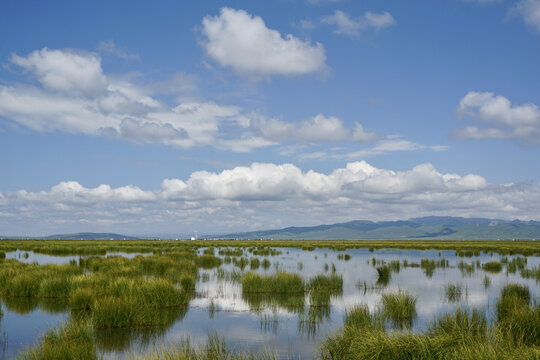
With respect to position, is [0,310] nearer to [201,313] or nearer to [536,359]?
[201,313]

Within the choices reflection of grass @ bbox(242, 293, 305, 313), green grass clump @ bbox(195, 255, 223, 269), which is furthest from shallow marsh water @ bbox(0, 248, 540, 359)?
green grass clump @ bbox(195, 255, 223, 269)

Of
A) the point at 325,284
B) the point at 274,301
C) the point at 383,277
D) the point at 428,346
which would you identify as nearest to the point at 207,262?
the point at 383,277

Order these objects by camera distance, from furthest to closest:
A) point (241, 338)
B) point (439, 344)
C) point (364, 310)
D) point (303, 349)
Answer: point (364, 310) → point (241, 338) → point (303, 349) → point (439, 344)

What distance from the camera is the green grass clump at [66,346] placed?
30.1 feet

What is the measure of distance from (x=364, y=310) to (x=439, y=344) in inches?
208

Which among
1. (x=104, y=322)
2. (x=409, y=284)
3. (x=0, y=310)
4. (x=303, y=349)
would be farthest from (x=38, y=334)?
(x=409, y=284)

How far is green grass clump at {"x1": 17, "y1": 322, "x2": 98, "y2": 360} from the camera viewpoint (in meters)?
9.18

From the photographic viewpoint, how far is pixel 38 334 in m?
13.6

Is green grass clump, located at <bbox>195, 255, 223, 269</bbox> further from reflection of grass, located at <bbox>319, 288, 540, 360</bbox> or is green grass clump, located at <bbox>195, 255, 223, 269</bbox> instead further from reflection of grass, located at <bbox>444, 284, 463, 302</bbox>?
reflection of grass, located at <bbox>319, 288, 540, 360</bbox>

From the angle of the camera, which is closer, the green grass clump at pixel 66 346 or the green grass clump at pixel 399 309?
the green grass clump at pixel 66 346

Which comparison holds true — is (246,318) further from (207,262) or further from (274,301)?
(207,262)

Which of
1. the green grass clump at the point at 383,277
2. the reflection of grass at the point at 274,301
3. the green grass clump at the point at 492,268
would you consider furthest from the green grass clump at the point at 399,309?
the green grass clump at the point at 492,268

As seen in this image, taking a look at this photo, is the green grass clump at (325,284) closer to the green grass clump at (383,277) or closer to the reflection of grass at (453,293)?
the green grass clump at (383,277)

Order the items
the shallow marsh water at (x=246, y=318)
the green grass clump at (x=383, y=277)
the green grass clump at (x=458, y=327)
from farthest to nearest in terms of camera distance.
→ the green grass clump at (x=383, y=277) → the shallow marsh water at (x=246, y=318) → the green grass clump at (x=458, y=327)
